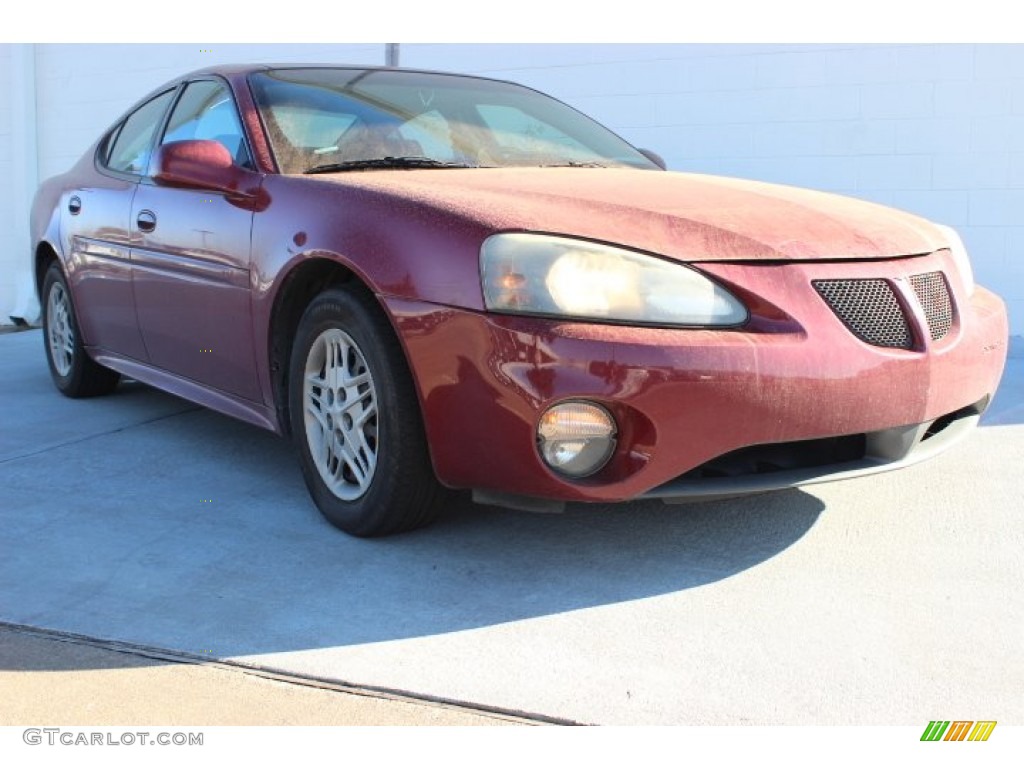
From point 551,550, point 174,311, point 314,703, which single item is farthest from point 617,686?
point 174,311

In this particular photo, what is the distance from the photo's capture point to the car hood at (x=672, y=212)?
9.08ft

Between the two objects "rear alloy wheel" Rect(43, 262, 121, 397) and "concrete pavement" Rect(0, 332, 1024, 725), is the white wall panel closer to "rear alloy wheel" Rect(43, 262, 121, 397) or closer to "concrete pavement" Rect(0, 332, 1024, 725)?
"concrete pavement" Rect(0, 332, 1024, 725)

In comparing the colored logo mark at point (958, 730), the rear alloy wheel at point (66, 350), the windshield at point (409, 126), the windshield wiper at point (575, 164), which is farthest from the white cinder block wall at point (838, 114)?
the colored logo mark at point (958, 730)

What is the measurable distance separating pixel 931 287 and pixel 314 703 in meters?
1.94

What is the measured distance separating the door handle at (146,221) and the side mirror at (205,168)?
1.07 ft

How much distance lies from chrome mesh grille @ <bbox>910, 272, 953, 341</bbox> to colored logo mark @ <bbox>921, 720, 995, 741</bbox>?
3.69 ft

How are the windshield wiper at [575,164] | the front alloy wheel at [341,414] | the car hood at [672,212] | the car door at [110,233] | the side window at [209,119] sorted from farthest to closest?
the car door at [110,233], the windshield wiper at [575,164], the side window at [209,119], the front alloy wheel at [341,414], the car hood at [672,212]

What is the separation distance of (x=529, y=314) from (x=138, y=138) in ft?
8.85

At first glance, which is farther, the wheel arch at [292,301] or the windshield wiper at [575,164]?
the windshield wiper at [575,164]

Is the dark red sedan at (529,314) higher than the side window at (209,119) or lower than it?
lower

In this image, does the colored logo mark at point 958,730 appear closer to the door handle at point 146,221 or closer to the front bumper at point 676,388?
the front bumper at point 676,388

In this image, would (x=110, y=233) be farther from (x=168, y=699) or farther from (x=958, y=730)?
(x=958, y=730)

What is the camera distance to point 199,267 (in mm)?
3695

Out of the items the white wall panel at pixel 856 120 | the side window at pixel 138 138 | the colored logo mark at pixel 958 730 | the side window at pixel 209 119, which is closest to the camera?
the colored logo mark at pixel 958 730
